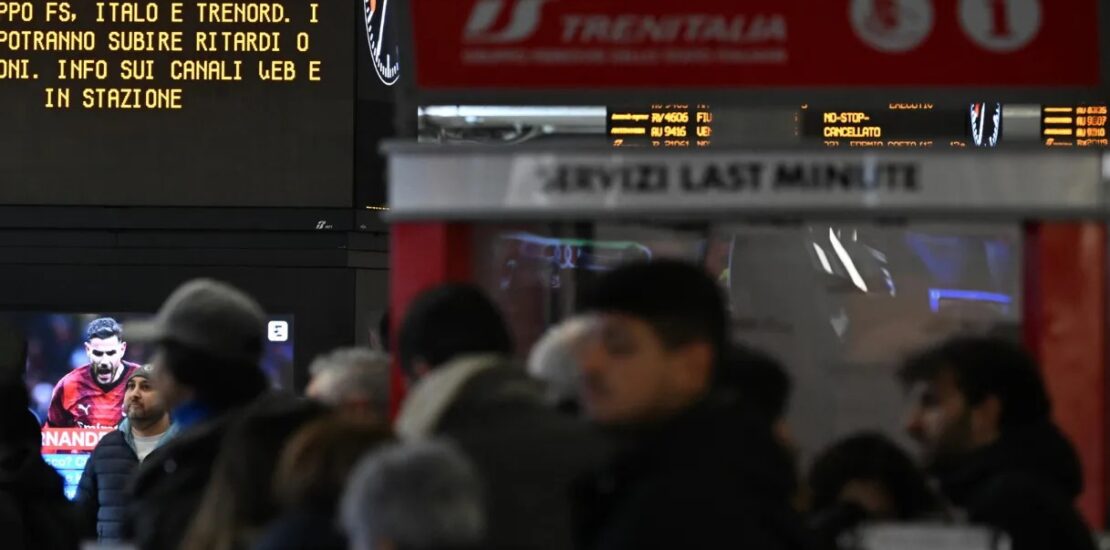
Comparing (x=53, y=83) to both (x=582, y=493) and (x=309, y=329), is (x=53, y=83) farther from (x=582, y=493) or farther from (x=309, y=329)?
(x=582, y=493)

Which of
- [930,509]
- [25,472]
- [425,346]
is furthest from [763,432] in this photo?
[25,472]

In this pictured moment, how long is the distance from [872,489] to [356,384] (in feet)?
3.68

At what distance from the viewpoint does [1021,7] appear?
13.1 feet

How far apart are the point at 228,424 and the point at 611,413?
1.36 metres

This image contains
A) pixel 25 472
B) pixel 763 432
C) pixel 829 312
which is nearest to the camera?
pixel 763 432

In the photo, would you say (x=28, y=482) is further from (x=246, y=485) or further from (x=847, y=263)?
(x=246, y=485)

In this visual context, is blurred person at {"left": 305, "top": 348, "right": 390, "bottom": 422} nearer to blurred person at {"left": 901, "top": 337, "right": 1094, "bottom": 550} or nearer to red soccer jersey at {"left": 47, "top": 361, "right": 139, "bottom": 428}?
blurred person at {"left": 901, "top": 337, "right": 1094, "bottom": 550}

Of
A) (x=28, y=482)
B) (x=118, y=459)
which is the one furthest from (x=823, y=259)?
(x=118, y=459)

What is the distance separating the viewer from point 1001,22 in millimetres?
4012

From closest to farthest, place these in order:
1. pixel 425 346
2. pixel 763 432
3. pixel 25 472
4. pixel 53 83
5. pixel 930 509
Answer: pixel 763 432
pixel 425 346
pixel 930 509
pixel 25 472
pixel 53 83

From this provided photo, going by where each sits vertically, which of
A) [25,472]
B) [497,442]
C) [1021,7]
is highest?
[1021,7]

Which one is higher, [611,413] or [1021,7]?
[1021,7]

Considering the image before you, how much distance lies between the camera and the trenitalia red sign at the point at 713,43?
402 centimetres

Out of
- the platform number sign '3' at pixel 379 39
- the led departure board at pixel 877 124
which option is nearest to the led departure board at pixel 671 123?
the led departure board at pixel 877 124
